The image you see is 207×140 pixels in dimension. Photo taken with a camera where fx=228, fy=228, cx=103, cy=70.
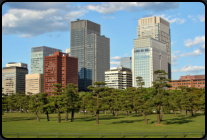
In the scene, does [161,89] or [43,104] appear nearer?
[161,89]

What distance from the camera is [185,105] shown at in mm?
69250

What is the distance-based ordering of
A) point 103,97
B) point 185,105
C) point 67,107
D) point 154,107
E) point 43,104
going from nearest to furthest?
point 154,107 → point 103,97 → point 67,107 → point 43,104 → point 185,105

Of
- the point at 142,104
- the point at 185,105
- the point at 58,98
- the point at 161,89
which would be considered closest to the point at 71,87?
the point at 58,98

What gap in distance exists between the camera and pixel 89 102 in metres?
48.5

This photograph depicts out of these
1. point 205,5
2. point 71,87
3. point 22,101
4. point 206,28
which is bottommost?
point 22,101

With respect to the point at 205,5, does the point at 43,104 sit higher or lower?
lower

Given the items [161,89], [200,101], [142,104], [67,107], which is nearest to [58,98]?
[67,107]

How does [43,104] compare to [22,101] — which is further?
[22,101]

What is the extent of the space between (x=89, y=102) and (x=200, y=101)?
40.3 m

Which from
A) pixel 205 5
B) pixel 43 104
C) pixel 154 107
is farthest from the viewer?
pixel 43 104

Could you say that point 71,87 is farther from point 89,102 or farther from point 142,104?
point 142,104

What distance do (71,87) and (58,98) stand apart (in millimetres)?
3899

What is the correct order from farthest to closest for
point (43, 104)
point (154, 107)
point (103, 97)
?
1. point (43, 104)
2. point (103, 97)
3. point (154, 107)

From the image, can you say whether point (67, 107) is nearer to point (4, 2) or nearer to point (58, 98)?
point (58, 98)
